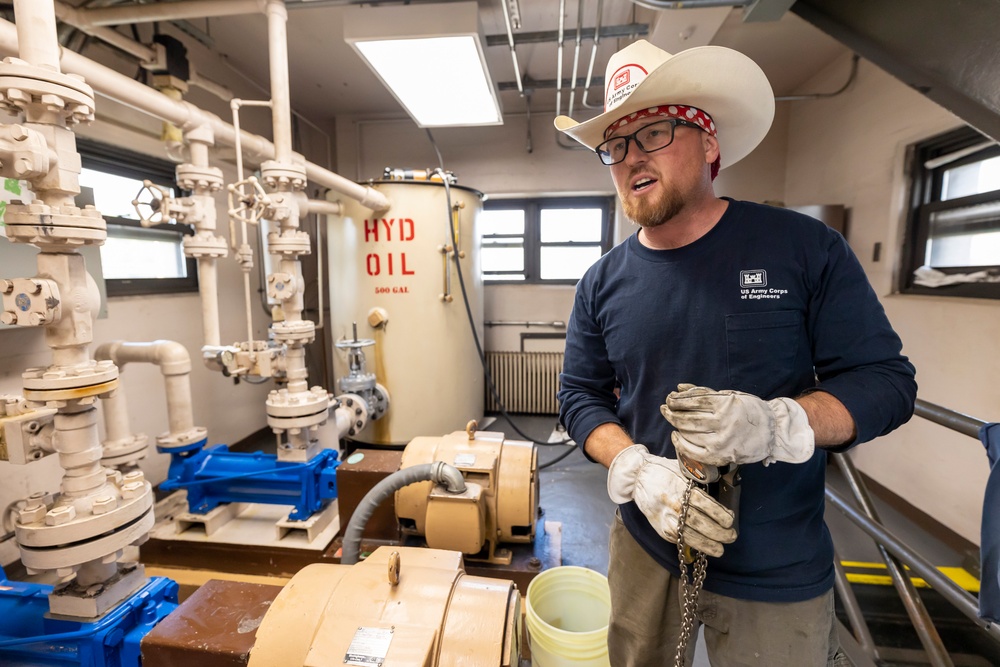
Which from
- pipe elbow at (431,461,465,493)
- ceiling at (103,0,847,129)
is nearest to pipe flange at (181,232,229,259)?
ceiling at (103,0,847,129)

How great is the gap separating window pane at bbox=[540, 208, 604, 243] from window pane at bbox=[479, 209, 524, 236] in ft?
0.73

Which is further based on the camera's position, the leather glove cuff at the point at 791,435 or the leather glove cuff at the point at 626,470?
the leather glove cuff at the point at 626,470

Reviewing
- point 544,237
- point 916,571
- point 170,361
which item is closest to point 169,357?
point 170,361

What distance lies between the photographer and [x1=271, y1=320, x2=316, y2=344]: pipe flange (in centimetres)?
198

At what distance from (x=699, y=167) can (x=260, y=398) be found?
11.7 ft

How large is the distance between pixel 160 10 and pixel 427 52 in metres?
1.22

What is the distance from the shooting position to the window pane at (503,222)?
164 inches

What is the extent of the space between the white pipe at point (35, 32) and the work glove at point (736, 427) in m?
1.61

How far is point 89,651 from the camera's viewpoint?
1.16 m

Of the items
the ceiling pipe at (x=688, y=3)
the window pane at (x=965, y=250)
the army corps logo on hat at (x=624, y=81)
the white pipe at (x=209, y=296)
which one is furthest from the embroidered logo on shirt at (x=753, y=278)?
the white pipe at (x=209, y=296)

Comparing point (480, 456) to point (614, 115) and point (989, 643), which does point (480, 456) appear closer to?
point (614, 115)

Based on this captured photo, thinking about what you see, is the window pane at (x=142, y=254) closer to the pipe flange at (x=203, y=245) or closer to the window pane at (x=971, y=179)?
the pipe flange at (x=203, y=245)

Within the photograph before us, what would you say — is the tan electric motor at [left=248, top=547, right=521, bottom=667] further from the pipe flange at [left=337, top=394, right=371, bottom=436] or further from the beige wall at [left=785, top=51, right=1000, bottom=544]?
the beige wall at [left=785, top=51, right=1000, bottom=544]

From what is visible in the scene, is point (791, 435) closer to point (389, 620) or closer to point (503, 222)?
point (389, 620)
